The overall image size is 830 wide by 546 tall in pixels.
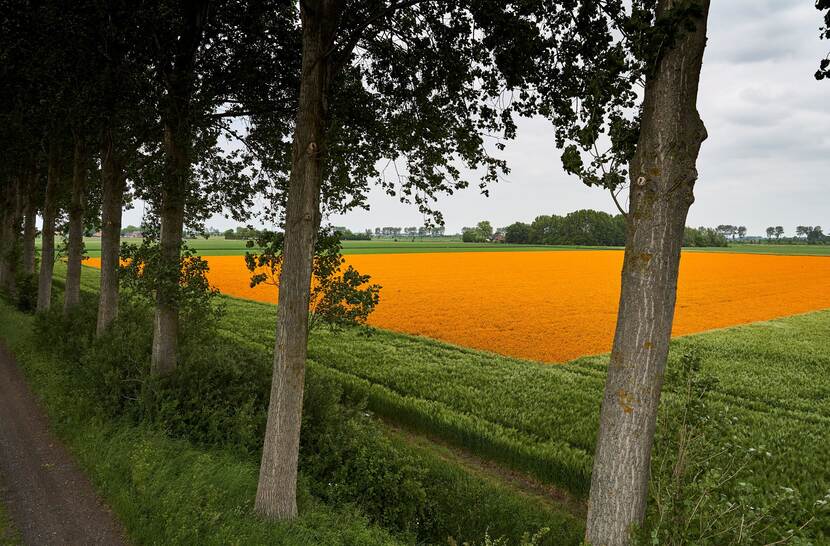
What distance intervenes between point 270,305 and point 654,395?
27536 millimetres

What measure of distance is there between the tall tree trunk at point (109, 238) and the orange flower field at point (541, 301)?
12.6 meters

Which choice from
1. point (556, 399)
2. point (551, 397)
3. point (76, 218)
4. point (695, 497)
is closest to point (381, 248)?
point (76, 218)

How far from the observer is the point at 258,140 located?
12.2 meters

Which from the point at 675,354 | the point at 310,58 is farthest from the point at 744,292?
the point at 310,58

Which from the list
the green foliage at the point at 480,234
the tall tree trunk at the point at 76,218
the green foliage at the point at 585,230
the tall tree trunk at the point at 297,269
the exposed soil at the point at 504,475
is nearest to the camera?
the tall tree trunk at the point at 297,269

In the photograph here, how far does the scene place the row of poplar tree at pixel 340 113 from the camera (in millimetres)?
4199

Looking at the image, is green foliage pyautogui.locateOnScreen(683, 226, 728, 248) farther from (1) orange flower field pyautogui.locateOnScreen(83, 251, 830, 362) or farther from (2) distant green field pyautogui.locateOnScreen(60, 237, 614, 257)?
(1) orange flower field pyautogui.locateOnScreen(83, 251, 830, 362)

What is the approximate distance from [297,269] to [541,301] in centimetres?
2814

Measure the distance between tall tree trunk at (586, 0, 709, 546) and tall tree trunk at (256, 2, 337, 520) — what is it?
359 cm

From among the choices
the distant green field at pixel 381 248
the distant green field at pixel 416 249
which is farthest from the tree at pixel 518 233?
the distant green field at pixel 381 248

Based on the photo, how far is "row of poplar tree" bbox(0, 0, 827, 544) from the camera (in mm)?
4199

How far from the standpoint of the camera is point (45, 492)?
723 centimetres

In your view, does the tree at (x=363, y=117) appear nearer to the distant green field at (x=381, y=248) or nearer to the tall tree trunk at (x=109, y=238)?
the tall tree trunk at (x=109, y=238)

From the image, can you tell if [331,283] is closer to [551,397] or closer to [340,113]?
[340,113]
